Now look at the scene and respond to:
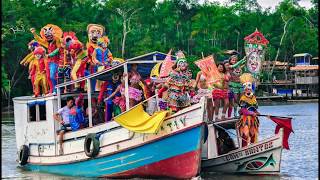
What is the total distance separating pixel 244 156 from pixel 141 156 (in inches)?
120

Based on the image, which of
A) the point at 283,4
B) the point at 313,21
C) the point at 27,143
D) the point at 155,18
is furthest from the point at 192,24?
the point at 27,143

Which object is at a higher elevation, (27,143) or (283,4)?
(283,4)

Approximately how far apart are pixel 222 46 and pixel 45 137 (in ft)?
213

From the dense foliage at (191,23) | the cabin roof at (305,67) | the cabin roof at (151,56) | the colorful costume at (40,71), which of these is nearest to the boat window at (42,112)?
the colorful costume at (40,71)

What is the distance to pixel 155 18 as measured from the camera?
83.3 meters

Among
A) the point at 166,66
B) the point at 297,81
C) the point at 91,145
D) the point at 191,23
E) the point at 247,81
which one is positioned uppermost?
the point at 191,23

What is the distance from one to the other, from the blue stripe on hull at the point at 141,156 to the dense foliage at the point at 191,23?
49991 millimetres

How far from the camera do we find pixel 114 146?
19.6 meters

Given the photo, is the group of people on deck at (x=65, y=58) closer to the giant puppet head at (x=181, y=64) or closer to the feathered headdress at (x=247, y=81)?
the giant puppet head at (x=181, y=64)

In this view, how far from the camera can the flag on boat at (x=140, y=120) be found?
18.7 meters

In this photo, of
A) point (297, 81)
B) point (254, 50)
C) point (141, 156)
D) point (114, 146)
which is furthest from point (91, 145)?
point (297, 81)

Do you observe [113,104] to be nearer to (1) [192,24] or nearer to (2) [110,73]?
(2) [110,73]

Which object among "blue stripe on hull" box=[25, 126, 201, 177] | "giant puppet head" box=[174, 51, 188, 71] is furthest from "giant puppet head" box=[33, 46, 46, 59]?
"giant puppet head" box=[174, 51, 188, 71]

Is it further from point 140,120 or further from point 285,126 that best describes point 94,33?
point 285,126
